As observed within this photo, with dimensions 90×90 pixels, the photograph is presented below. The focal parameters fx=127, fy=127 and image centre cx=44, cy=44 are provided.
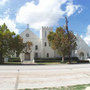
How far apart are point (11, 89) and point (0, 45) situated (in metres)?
20.3

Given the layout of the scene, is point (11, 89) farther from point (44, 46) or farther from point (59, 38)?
point (44, 46)

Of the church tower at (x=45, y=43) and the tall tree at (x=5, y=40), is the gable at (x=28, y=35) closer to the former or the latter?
the church tower at (x=45, y=43)

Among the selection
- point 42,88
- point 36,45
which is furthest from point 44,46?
point 42,88

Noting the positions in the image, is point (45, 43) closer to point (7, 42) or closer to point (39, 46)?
point (39, 46)

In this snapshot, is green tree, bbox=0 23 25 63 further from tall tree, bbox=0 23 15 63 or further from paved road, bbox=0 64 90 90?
paved road, bbox=0 64 90 90

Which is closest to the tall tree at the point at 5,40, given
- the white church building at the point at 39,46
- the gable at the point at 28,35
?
the white church building at the point at 39,46

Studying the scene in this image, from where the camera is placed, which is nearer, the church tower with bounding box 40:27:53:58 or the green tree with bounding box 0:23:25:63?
the green tree with bounding box 0:23:25:63

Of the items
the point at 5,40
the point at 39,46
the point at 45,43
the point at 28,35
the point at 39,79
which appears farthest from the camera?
the point at 45,43

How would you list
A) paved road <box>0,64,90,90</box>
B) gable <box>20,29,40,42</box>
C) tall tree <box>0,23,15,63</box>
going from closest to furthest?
paved road <box>0,64,90,90</box> → tall tree <box>0,23,15,63</box> → gable <box>20,29,40,42</box>

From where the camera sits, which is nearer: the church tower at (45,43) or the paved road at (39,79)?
the paved road at (39,79)

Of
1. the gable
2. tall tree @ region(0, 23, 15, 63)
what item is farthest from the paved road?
the gable

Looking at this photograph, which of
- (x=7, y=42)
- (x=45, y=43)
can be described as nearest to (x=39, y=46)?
(x=45, y=43)

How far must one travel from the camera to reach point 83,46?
1914 inches

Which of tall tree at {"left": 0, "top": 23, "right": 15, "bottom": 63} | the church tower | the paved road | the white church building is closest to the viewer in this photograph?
the paved road
